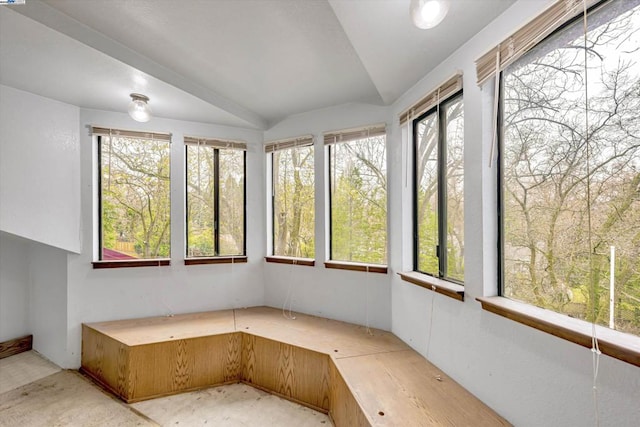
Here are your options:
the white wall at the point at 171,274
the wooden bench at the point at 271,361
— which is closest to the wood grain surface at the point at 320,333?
the wooden bench at the point at 271,361

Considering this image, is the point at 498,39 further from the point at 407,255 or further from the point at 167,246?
the point at 167,246

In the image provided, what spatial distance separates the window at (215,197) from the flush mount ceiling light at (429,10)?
217 cm

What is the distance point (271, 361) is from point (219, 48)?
2.09 metres

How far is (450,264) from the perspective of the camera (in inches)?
69.2

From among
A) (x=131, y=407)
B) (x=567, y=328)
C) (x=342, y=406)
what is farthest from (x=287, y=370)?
(x=567, y=328)

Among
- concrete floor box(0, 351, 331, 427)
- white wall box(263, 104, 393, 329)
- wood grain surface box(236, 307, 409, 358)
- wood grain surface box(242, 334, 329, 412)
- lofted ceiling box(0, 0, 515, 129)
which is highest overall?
lofted ceiling box(0, 0, 515, 129)

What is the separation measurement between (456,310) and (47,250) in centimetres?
325

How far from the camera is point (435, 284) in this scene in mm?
1717

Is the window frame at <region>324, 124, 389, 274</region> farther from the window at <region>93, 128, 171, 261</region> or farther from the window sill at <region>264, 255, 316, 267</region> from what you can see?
the window at <region>93, 128, 171, 261</region>

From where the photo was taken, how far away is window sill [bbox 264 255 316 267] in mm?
2685

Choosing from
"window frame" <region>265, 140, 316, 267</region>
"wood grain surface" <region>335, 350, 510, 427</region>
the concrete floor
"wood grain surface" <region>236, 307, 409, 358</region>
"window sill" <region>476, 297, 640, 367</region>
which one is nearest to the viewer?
"window sill" <region>476, 297, 640, 367</region>

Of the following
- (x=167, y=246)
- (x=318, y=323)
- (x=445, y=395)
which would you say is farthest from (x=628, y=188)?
(x=167, y=246)

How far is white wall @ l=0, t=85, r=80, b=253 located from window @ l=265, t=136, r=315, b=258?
162 cm

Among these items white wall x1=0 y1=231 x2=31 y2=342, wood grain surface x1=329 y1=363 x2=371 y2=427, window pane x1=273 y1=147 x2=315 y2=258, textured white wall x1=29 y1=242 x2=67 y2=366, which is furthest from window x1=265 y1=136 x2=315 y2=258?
white wall x1=0 y1=231 x2=31 y2=342
